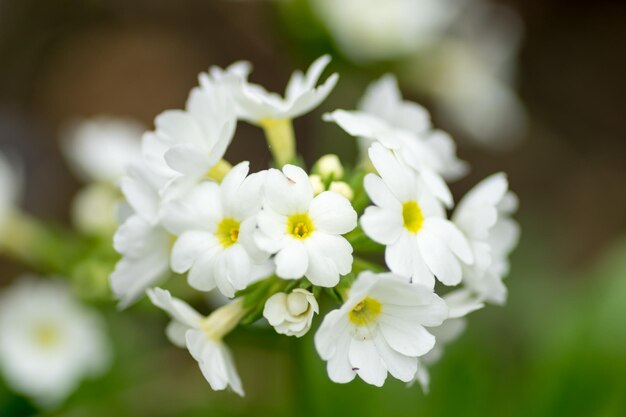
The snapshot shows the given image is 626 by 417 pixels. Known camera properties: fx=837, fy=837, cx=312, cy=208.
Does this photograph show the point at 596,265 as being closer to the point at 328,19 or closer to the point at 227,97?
the point at 328,19

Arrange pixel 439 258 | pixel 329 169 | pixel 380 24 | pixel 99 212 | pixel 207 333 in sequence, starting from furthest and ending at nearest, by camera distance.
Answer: pixel 380 24, pixel 99 212, pixel 329 169, pixel 207 333, pixel 439 258

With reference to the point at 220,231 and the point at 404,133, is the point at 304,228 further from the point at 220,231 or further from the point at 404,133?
the point at 404,133

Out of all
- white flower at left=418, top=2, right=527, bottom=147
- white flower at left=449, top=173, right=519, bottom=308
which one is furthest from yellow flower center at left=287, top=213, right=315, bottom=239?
white flower at left=418, top=2, right=527, bottom=147

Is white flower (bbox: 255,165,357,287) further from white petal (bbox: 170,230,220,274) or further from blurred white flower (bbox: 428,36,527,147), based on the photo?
blurred white flower (bbox: 428,36,527,147)

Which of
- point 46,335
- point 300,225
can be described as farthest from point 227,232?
point 46,335

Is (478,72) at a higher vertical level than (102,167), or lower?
higher

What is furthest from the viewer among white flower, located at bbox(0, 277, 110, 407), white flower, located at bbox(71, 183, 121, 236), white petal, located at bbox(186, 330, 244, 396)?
white flower, located at bbox(0, 277, 110, 407)

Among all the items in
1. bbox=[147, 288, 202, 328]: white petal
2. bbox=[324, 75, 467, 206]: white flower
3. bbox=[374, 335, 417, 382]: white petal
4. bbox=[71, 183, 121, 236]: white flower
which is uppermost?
bbox=[324, 75, 467, 206]: white flower

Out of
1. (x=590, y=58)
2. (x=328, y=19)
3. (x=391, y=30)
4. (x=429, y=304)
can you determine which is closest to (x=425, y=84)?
(x=391, y=30)
